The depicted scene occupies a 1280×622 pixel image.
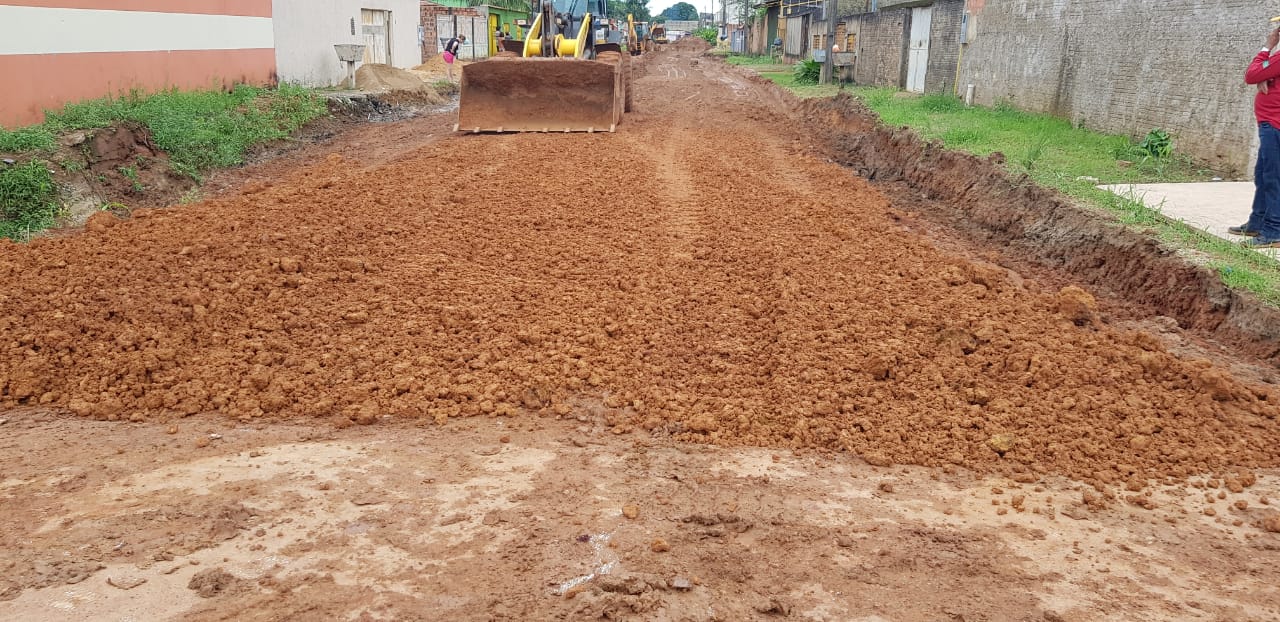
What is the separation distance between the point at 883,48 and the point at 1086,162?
13982 mm

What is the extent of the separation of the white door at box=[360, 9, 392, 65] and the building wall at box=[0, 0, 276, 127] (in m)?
5.82

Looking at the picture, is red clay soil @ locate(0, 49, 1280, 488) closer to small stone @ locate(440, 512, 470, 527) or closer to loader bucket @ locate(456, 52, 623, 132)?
small stone @ locate(440, 512, 470, 527)

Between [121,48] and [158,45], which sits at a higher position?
[158,45]

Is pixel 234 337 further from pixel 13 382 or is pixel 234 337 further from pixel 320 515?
pixel 320 515

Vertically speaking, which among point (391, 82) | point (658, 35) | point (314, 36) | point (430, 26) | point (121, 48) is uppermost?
point (658, 35)

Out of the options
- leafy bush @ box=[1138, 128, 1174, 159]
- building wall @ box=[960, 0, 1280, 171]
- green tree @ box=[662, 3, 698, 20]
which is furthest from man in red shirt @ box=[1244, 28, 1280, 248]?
green tree @ box=[662, 3, 698, 20]

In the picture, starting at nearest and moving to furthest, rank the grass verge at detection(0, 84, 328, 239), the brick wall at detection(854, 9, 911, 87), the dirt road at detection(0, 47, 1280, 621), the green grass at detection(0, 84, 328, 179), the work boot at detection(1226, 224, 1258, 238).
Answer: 1. the dirt road at detection(0, 47, 1280, 621)
2. the work boot at detection(1226, 224, 1258, 238)
3. the grass verge at detection(0, 84, 328, 239)
4. the green grass at detection(0, 84, 328, 179)
5. the brick wall at detection(854, 9, 911, 87)

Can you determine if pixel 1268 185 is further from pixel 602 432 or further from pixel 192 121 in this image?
pixel 192 121

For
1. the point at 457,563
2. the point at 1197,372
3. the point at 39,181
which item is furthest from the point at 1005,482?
the point at 39,181

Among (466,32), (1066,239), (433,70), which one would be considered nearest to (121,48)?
(1066,239)

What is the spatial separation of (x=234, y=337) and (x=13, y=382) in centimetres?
116

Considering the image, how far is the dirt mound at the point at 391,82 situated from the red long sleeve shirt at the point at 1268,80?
16189mm

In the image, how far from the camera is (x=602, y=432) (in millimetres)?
4547

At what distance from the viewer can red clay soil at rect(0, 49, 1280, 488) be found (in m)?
4.50
